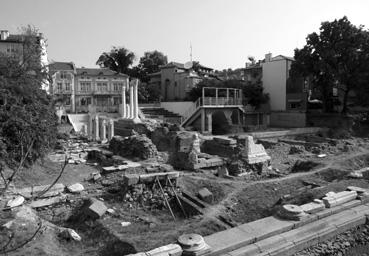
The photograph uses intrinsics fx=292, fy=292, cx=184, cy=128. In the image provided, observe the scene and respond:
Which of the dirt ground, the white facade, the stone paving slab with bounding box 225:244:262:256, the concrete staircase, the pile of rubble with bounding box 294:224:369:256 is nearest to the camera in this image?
the stone paving slab with bounding box 225:244:262:256

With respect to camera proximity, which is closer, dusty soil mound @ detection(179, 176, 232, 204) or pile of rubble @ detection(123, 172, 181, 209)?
pile of rubble @ detection(123, 172, 181, 209)

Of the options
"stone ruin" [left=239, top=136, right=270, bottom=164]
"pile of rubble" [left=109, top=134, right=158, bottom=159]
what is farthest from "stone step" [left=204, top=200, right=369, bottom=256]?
"pile of rubble" [left=109, top=134, right=158, bottom=159]

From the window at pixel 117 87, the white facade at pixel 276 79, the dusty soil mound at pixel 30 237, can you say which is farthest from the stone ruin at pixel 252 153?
the window at pixel 117 87

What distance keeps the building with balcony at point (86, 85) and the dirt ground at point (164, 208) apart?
107 ft

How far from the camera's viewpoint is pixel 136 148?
57.6 feet

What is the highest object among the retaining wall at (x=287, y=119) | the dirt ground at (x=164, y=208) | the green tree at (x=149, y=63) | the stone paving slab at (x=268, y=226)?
the green tree at (x=149, y=63)

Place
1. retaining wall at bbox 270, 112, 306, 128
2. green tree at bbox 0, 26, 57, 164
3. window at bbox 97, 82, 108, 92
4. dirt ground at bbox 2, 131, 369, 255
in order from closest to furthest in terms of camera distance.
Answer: dirt ground at bbox 2, 131, 369, 255 < green tree at bbox 0, 26, 57, 164 < retaining wall at bbox 270, 112, 306, 128 < window at bbox 97, 82, 108, 92

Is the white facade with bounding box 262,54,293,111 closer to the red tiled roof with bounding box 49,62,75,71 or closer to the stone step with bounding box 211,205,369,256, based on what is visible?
the red tiled roof with bounding box 49,62,75,71

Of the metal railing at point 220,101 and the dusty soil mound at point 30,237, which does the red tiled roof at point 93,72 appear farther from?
the dusty soil mound at point 30,237

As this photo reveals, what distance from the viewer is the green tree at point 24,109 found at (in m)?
12.2

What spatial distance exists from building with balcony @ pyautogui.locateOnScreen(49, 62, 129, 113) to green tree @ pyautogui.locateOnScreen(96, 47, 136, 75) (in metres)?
10.1

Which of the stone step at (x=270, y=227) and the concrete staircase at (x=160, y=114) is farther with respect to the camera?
the concrete staircase at (x=160, y=114)

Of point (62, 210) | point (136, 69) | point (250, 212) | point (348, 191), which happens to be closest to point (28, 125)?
point (62, 210)

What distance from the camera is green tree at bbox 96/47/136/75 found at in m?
60.3
